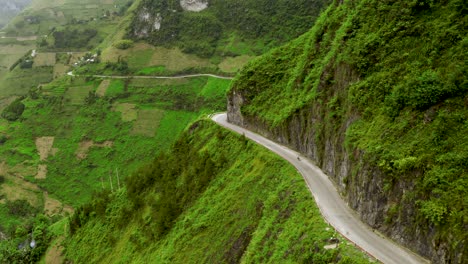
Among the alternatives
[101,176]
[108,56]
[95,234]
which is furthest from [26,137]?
[95,234]

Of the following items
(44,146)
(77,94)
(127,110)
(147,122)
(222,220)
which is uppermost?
(222,220)

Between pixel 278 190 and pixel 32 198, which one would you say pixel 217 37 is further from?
pixel 278 190

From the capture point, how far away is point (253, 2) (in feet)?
471

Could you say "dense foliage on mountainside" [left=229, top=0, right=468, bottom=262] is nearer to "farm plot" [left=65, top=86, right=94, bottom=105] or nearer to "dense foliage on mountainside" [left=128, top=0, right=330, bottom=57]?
"dense foliage on mountainside" [left=128, top=0, right=330, bottom=57]

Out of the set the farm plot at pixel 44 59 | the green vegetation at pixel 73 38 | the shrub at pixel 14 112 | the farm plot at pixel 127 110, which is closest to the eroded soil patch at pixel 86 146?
the farm plot at pixel 127 110

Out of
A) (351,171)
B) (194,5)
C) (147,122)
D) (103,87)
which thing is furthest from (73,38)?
(351,171)

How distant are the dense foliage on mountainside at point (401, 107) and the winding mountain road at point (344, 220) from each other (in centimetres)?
95

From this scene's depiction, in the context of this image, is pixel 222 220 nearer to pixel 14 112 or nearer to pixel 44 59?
pixel 14 112

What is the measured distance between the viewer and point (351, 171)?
2611cm

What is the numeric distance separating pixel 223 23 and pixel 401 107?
13063 centimetres

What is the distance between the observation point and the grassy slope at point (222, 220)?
2445 cm

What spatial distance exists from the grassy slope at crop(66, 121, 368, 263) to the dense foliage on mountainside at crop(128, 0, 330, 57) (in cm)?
8496

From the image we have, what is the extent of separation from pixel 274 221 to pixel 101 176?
7678cm

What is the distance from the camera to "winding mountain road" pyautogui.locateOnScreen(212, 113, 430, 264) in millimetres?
20241
